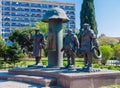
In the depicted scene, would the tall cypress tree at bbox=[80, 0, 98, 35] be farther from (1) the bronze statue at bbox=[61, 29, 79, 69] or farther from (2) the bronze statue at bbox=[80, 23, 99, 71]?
(2) the bronze statue at bbox=[80, 23, 99, 71]

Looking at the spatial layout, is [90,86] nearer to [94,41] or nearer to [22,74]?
[94,41]

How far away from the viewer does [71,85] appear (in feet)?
34.2

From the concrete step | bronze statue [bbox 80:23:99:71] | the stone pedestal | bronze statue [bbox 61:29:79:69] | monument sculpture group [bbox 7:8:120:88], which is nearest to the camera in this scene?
monument sculpture group [bbox 7:8:120:88]

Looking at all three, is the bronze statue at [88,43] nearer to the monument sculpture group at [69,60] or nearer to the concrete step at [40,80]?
the monument sculpture group at [69,60]

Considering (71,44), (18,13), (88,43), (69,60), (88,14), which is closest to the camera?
(88,43)

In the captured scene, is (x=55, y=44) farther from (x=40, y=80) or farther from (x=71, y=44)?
→ (x=40, y=80)

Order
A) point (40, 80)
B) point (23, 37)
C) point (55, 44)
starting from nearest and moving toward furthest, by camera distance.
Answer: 1. point (40, 80)
2. point (55, 44)
3. point (23, 37)

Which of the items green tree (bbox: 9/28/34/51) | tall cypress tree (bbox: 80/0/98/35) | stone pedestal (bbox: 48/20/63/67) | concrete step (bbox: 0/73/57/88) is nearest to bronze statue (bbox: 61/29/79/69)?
stone pedestal (bbox: 48/20/63/67)

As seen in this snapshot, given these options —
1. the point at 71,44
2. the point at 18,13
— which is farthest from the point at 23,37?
the point at 18,13

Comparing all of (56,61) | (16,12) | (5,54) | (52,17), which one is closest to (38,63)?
(56,61)

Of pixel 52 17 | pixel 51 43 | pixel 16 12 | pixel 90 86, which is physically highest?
pixel 16 12

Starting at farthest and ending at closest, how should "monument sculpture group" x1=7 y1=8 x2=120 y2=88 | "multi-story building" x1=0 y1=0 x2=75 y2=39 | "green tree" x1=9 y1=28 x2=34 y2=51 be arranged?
"multi-story building" x1=0 y1=0 x2=75 y2=39 < "green tree" x1=9 y1=28 x2=34 y2=51 < "monument sculpture group" x1=7 y1=8 x2=120 y2=88

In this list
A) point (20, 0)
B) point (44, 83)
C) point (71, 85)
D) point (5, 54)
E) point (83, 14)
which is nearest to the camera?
point (71, 85)

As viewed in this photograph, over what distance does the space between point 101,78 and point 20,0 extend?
3432 inches
